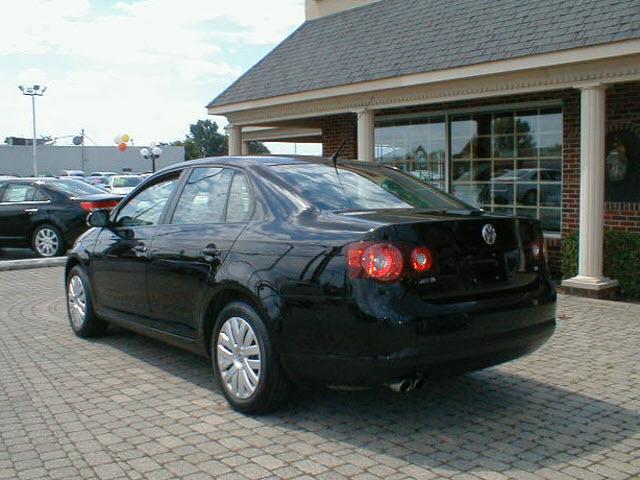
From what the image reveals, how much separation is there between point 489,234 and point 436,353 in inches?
32.6

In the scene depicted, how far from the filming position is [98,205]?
13.5 metres

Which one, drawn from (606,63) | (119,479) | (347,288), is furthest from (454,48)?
(119,479)

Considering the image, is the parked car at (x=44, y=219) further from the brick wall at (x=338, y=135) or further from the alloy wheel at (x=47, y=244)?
the brick wall at (x=338, y=135)

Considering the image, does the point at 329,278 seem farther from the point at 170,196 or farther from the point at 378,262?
the point at 170,196

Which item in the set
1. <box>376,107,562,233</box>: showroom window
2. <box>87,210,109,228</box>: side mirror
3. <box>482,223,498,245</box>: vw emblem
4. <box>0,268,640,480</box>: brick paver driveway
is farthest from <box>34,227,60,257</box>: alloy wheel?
<box>482,223,498,245</box>: vw emblem

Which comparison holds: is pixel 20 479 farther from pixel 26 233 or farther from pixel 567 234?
pixel 26 233

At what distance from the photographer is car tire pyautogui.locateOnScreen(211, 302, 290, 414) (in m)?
4.52

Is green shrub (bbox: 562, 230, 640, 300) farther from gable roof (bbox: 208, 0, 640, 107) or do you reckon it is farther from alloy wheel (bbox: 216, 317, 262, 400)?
alloy wheel (bbox: 216, 317, 262, 400)

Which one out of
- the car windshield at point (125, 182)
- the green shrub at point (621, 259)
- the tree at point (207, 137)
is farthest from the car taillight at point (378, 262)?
the tree at point (207, 137)

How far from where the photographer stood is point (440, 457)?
13.1ft

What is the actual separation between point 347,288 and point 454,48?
7.29m

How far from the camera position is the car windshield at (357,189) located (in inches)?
192

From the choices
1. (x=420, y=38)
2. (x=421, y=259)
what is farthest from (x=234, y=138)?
(x=421, y=259)

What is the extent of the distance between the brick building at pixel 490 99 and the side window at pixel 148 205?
203 inches
